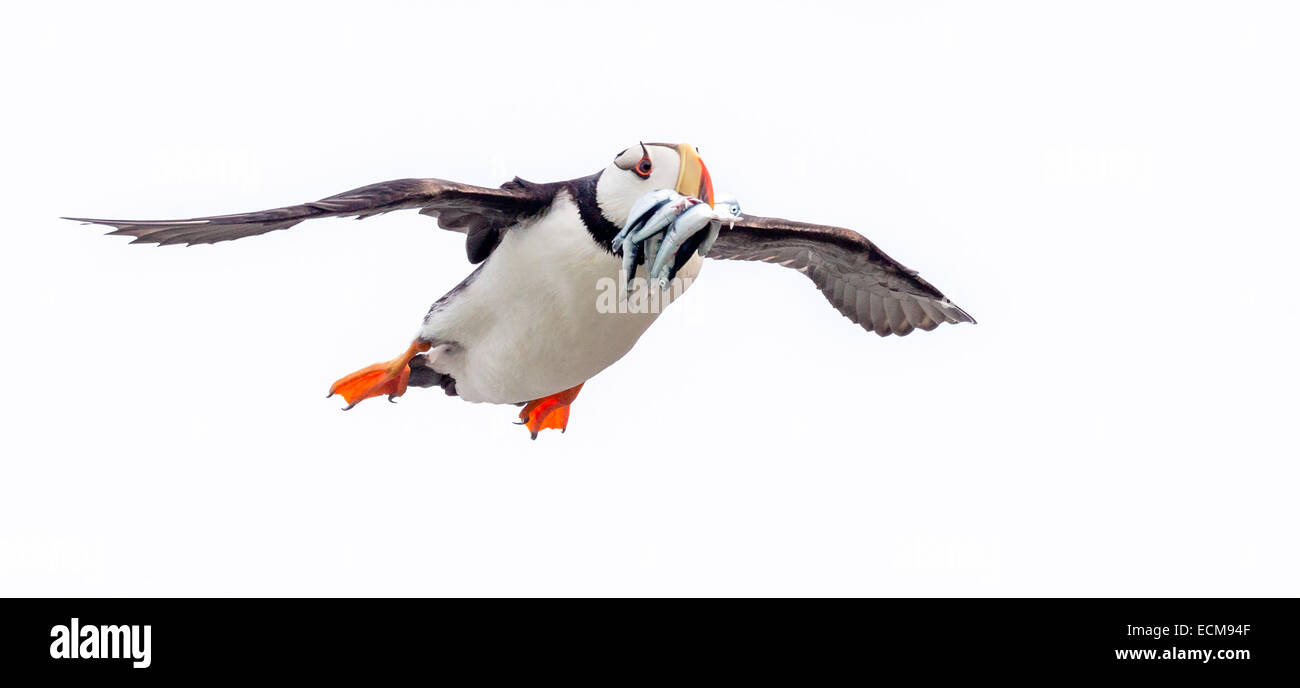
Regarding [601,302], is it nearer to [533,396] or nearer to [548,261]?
[548,261]

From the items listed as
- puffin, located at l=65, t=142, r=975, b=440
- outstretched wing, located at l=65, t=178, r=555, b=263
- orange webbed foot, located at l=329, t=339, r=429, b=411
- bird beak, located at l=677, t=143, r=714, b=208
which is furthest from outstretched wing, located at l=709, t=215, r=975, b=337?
orange webbed foot, located at l=329, t=339, r=429, b=411

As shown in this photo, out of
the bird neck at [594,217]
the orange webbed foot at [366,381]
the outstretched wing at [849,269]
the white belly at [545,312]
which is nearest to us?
the bird neck at [594,217]

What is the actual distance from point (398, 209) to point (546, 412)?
8.37ft

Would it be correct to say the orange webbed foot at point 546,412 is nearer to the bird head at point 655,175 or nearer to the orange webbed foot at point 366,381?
the orange webbed foot at point 366,381

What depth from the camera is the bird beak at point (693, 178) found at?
9773mm

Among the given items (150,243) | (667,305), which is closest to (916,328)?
(667,305)

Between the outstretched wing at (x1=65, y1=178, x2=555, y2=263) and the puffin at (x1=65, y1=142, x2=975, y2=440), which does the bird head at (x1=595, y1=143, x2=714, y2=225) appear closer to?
the puffin at (x1=65, y1=142, x2=975, y2=440)

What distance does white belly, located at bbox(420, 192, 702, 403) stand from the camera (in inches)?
396

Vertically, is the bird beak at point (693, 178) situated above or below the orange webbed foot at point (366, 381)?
above

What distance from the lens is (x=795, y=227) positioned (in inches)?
455

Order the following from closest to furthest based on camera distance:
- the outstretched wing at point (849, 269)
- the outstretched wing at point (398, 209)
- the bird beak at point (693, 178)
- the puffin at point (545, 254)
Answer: the outstretched wing at point (398, 209) < the puffin at point (545, 254) < the bird beak at point (693, 178) < the outstretched wing at point (849, 269)

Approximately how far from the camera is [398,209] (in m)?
9.77

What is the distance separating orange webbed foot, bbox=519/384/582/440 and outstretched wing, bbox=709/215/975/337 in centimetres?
158
